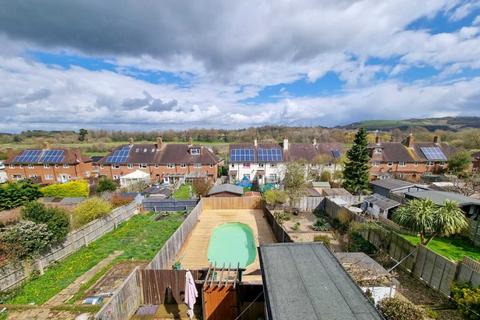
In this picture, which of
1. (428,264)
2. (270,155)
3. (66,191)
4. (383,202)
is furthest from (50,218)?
(270,155)

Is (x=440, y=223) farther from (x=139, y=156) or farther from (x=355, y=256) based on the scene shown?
(x=139, y=156)

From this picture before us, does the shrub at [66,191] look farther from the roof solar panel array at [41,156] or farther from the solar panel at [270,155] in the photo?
the solar panel at [270,155]

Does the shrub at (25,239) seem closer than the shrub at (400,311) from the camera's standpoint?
No

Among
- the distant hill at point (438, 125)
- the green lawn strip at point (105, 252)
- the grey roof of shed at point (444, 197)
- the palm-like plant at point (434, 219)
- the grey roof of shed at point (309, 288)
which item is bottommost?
the green lawn strip at point (105, 252)

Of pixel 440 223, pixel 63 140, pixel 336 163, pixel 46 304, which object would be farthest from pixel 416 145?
pixel 63 140

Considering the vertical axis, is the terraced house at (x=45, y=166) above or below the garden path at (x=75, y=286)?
above

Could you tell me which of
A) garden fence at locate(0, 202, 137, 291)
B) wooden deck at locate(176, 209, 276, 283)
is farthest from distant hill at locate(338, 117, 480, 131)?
garden fence at locate(0, 202, 137, 291)

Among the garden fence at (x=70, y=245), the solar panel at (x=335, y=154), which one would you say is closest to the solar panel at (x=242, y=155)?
the solar panel at (x=335, y=154)
